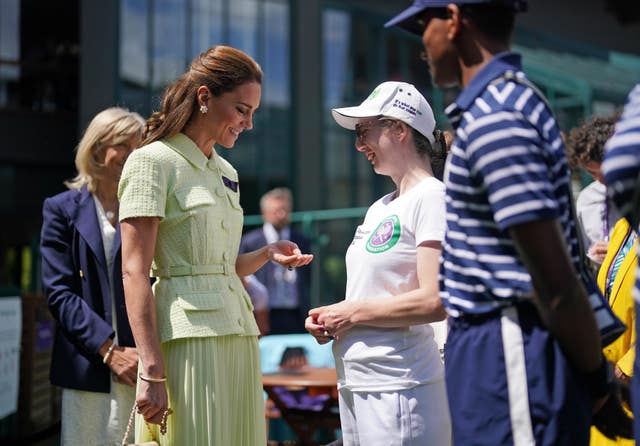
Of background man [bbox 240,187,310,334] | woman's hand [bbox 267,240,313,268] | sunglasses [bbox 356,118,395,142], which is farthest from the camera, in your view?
background man [bbox 240,187,310,334]

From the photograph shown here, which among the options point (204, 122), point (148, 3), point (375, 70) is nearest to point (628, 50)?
point (375, 70)

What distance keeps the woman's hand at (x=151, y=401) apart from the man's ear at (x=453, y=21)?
1.36 metres

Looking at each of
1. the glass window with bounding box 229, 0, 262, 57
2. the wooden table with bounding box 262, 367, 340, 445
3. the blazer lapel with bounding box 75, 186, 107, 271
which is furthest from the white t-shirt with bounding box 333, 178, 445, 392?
the glass window with bounding box 229, 0, 262, 57

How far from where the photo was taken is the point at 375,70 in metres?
15.4

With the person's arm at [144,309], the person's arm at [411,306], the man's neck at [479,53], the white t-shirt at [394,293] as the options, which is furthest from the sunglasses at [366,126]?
the man's neck at [479,53]

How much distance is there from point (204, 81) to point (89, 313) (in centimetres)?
100

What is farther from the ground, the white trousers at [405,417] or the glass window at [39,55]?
the glass window at [39,55]

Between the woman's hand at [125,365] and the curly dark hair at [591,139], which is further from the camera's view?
the curly dark hair at [591,139]

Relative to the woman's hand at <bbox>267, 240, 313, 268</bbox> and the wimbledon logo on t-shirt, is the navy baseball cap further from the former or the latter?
the woman's hand at <bbox>267, 240, 313, 268</bbox>

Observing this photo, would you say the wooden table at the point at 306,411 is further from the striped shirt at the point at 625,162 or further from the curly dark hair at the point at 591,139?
the striped shirt at the point at 625,162

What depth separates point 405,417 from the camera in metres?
2.70

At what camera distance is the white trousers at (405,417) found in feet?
8.86

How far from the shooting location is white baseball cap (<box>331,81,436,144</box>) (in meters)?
2.93

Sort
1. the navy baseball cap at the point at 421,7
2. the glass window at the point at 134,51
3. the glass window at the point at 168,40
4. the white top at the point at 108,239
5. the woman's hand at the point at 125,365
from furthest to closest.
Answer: the glass window at the point at 168,40
the glass window at the point at 134,51
the white top at the point at 108,239
the woman's hand at the point at 125,365
the navy baseball cap at the point at 421,7
